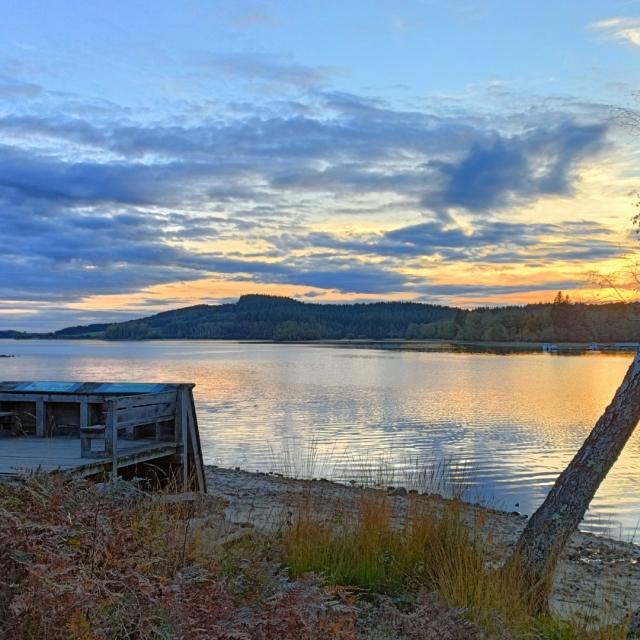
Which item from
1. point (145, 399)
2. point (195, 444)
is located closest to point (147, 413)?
point (145, 399)

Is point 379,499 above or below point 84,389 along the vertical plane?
below

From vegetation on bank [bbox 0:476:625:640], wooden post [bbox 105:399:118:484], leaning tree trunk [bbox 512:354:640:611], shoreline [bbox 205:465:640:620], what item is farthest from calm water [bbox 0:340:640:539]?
wooden post [bbox 105:399:118:484]

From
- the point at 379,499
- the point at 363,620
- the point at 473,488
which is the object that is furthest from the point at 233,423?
the point at 363,620

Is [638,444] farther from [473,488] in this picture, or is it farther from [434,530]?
[434,530]

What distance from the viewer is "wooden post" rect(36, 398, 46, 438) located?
10.5 m

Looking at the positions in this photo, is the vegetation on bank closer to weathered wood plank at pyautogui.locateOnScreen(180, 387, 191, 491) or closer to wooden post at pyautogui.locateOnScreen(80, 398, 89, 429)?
weathered wood plank at pyautogui.locateOnScreen(180, 387, 191, 491)

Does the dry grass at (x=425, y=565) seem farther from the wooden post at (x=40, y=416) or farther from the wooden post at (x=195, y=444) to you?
the wooden post at (x=40, y=416)

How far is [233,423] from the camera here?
28.7 meters

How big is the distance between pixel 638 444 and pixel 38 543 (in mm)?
23176

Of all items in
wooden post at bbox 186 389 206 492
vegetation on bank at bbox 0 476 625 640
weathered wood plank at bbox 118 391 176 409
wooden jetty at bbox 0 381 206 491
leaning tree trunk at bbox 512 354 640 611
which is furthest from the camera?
wooden post at bbox 186 389 206 492

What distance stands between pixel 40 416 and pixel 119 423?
7.77 feet

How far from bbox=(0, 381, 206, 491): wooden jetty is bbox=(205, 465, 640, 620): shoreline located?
3.98 feet

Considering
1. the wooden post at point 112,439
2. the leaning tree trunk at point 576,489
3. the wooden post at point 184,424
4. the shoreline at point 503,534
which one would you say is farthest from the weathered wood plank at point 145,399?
the leaning tree trunk at point 576,489

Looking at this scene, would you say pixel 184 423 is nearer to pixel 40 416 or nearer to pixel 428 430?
pixel 40 416
